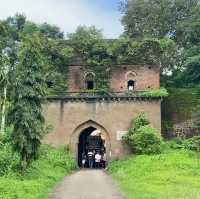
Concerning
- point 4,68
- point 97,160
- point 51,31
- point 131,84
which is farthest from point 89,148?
point 4,68

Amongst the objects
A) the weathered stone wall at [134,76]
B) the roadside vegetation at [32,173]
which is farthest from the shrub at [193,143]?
the roadside vegetation at [32,173]

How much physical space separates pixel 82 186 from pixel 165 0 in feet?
96.4

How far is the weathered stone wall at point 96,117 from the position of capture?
35125 mm

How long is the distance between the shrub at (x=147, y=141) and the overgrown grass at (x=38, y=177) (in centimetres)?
425

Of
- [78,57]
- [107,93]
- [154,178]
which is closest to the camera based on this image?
[154,178]

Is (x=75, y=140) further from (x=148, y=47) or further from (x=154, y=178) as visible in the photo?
(x=154, y=178)

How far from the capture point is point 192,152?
32312 millimetres

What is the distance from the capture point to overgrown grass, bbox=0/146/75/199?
1702cm

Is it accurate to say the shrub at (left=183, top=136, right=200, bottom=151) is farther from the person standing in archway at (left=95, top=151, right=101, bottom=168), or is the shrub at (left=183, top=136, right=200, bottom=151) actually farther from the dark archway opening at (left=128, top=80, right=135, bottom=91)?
the person standing in archway at (left=95, top=151, right=101, bottom=168)

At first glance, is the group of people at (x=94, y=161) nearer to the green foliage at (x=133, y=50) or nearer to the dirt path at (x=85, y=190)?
→ the green foliage at (x=133, y=50)

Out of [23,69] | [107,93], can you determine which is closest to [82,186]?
[23,69]

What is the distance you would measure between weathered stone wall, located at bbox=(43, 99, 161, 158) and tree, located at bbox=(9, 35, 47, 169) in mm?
11617

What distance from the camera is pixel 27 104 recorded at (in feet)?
76.2

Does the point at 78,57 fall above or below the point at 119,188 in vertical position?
above
